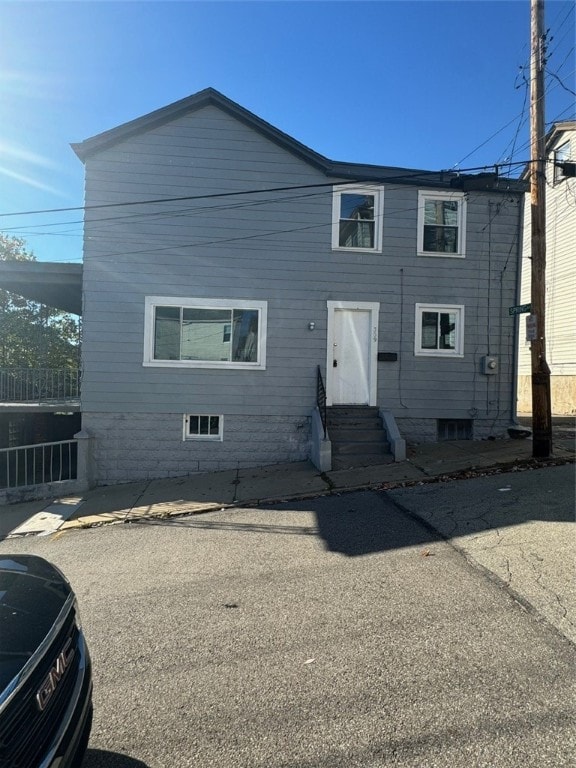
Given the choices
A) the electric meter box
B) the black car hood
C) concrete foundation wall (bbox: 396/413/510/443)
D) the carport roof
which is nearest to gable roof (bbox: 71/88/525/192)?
the carport roof

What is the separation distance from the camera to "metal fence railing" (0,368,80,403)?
10.6 meters

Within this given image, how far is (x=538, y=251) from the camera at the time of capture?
8344mm

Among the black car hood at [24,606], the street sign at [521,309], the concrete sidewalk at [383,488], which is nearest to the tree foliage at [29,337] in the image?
the concrete sidewalk at [383,488]

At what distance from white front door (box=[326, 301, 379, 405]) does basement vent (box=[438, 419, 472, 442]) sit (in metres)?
1.76

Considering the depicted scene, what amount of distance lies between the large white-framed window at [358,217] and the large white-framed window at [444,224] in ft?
3.48

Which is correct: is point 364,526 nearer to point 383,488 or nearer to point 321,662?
point 383,488

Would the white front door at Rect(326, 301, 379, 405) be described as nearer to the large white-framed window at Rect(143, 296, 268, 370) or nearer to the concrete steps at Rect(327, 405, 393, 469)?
the concrete steps at Rect(327, 405, 393, 469)

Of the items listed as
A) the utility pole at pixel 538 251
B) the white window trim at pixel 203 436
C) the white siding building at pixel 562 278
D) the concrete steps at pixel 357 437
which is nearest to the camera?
the utility pole at pixel 538 251

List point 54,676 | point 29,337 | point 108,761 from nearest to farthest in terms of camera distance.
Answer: point 54,676
point 108,761
point 29,337

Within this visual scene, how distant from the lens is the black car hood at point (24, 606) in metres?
1.76

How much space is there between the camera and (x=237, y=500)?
7.68 m

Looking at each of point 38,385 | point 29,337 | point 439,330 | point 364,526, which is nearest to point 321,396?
point 439,330

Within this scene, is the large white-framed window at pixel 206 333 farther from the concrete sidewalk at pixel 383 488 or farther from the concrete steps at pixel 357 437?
the concrete sidewalk at pixel 383 488

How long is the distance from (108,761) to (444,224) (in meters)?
10.9
